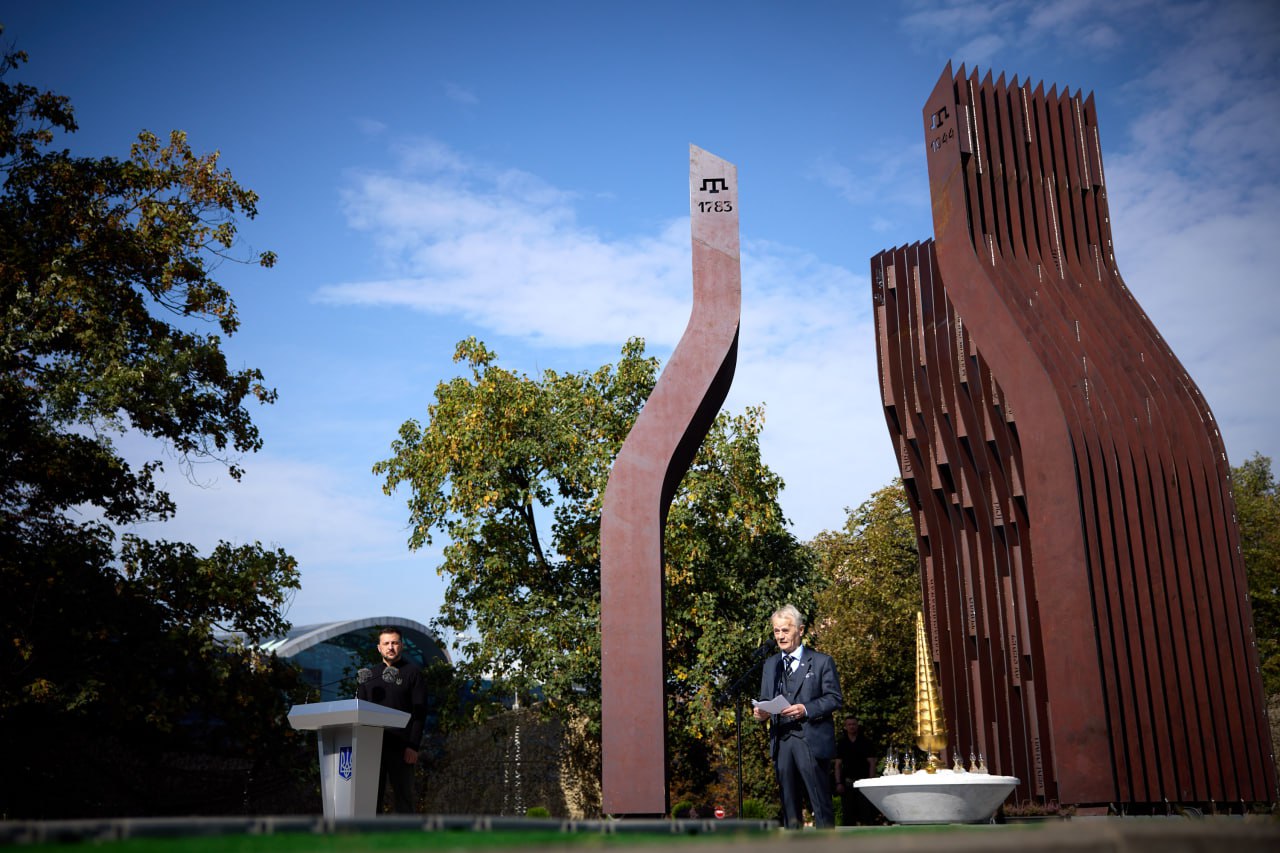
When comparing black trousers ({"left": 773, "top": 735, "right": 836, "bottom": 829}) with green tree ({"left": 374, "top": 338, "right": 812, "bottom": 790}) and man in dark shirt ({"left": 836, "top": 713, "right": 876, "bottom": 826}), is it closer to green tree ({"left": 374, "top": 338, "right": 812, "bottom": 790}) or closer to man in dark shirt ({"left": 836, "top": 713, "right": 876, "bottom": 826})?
man in dark shirt ({"left": 836, "top": 713, "right": 876, "bottom": 826})

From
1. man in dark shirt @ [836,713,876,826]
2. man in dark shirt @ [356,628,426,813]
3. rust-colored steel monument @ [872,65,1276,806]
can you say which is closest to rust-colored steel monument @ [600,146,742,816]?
man in dark shirt @ [356,628,426,813]

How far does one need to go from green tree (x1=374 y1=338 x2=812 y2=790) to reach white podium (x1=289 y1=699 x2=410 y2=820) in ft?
49.5

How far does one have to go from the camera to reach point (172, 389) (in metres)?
15.1

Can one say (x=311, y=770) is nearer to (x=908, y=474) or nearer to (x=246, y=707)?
(x=246, y=707)

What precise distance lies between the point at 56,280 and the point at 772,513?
1372 cm

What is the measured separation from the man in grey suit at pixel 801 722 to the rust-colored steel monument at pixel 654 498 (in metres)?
0.97

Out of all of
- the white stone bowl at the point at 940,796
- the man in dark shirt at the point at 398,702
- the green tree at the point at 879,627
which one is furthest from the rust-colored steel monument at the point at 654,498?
the green tree at the point at 879,627

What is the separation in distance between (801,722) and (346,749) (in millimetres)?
2531

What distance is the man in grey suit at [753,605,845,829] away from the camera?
6.00 meters

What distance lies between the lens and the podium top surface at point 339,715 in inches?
212

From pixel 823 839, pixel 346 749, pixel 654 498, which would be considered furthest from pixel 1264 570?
pixel 823 839

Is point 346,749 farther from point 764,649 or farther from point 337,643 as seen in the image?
point 337,643

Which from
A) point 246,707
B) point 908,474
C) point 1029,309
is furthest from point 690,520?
point 1029,309

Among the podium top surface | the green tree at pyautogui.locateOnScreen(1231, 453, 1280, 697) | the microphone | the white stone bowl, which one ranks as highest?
the green tree at pyautogui.locateOnScreen(1231, 453, 1280, 697)
